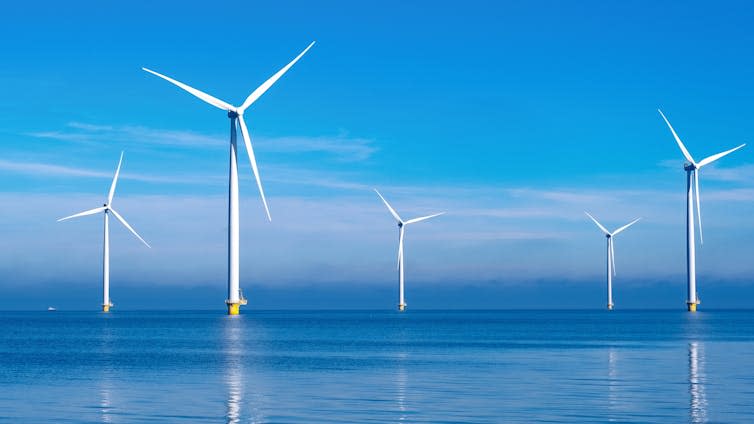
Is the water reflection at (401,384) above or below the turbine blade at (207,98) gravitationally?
below

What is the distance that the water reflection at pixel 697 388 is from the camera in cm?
4184

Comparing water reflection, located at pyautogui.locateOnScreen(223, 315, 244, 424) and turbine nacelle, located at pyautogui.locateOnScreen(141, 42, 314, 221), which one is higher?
turbine nacelle, located at pyautogui.locateOnScreen(141, 42, 314, 221)

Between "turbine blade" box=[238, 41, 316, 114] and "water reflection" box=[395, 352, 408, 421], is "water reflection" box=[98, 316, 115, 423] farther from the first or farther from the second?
"turbine blade" box=[238, 41, 316, 114]

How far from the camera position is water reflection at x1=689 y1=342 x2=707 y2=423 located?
137 ft

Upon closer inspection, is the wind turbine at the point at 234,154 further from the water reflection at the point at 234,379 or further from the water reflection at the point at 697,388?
the water reflection at the point at 697,388

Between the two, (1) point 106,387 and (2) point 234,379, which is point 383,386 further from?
(1) point 106,387

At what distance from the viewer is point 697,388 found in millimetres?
53250

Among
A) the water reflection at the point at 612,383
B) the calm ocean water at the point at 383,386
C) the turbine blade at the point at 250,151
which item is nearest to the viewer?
the calm ocean water at the point at 383,386

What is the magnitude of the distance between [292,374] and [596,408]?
2494cm

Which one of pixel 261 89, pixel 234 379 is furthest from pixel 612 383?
pixel 261 89

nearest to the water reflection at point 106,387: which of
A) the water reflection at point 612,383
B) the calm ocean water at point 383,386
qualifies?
the calm ocean water at point 383,386

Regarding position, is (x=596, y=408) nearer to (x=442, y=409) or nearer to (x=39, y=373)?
(x=442, y=409)

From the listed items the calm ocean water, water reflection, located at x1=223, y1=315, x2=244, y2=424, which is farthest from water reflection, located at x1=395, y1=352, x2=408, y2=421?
water reflection, located at x1=223, y1=315, x2=244, y2=424

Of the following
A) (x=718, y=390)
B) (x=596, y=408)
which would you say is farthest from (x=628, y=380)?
(x=596, y=408)
